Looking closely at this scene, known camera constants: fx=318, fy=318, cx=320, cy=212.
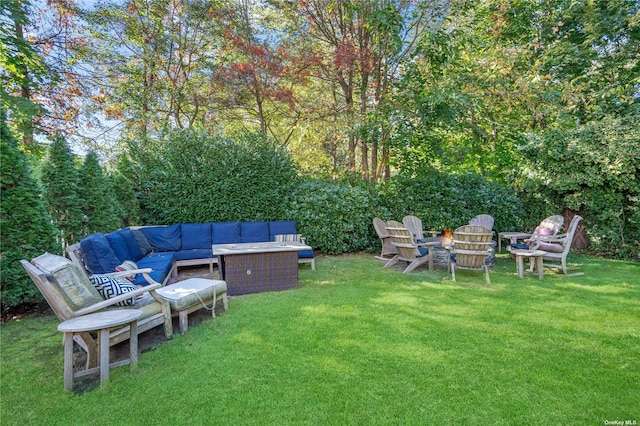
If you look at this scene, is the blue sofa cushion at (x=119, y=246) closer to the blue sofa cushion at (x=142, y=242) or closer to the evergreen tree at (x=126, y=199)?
the blue sofa cushion at (x=142, y=242)

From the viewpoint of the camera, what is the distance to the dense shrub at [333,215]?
7.43 m

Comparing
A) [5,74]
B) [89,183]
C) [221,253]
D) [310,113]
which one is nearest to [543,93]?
[310,113]

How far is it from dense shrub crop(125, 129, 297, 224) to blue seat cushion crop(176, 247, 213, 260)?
3.41ft

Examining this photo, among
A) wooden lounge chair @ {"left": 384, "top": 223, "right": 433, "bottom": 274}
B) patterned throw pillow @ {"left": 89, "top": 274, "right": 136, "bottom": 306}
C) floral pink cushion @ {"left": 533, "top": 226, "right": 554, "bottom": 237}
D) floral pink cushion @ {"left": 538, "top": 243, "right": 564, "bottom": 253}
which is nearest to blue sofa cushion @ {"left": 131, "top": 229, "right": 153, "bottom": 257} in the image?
patterned throw pillow @ {"left": 89, "top": 274, "right": 136, "bottom": 306}

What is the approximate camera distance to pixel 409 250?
6.00 meters

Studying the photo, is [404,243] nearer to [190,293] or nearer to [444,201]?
[444,201]

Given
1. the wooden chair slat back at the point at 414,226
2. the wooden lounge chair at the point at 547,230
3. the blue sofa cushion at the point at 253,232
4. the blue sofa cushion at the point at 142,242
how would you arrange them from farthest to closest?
the wooden chair slat back at the point at 414,226
the blue sofa cushion at the point at 253,232
the wooden lounge chair at the point at 547,230
the blue sofa cushion at the point at 142,242

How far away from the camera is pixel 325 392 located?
2.25 metres

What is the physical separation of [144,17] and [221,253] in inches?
384

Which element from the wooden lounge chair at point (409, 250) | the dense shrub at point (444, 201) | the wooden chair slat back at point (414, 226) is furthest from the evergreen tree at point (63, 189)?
the dense shrub at point (444, 201)

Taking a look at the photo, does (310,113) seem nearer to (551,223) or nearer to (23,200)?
(551,223)

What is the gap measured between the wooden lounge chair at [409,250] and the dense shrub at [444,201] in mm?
2118

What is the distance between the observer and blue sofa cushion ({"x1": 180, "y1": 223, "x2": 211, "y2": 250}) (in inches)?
253

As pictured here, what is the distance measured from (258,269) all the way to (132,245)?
86.2 inches
